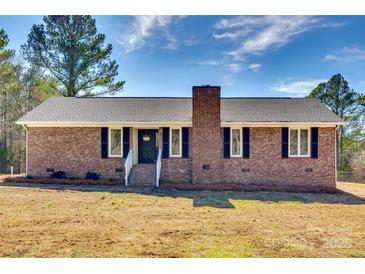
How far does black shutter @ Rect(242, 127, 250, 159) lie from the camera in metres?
13.4

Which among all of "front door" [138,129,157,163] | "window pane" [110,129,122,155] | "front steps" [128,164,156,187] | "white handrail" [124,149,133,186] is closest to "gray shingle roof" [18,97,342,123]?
"window pane" [110,129,122,155]

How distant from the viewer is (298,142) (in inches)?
527

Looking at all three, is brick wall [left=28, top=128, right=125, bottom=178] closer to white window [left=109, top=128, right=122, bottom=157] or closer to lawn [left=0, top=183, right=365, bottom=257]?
white window [left=109, top=128, right=122, bottom=157]

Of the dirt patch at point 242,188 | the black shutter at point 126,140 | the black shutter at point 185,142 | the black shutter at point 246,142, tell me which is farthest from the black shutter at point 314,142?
the black shutter at point 126,140

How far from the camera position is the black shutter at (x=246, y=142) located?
44.0ft

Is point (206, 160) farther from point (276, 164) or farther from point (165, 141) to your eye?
point (276, 164)

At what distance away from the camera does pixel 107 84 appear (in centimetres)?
2433

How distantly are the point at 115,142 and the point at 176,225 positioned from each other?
8149 mm

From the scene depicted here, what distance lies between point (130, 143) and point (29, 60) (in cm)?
1481

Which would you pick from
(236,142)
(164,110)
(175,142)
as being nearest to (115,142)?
(175,142)

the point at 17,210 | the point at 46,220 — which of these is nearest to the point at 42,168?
the point at 17,210

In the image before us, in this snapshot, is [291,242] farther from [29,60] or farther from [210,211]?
[29,60]

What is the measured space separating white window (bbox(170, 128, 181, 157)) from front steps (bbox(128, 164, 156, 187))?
1273 mm
